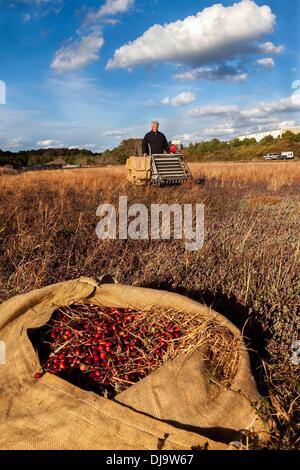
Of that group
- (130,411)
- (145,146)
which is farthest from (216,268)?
(145,146)

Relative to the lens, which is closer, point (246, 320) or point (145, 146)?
point (246, 320)

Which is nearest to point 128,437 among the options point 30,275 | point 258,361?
point 258,361

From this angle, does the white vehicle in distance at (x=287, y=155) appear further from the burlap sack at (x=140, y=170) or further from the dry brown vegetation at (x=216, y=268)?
the dry brown vegetation at (x=216, y=268)

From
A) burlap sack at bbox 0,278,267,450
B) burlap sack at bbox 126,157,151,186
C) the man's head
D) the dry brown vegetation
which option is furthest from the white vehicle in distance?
Result: burlap sack at bbox 0,278,267,450

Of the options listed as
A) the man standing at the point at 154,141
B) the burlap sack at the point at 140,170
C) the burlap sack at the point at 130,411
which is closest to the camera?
the burlap sack at the point at 130,411

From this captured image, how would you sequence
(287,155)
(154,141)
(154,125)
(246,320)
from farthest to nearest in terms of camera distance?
(287,155) < (154,141) < (154,125) < (246,320)

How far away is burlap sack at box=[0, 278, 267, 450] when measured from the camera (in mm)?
Result: 1540

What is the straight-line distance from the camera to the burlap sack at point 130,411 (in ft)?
5.05

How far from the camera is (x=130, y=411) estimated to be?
5.26ft

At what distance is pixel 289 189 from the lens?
10930 millimetres

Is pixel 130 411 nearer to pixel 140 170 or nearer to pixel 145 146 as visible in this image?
pixel 140 170

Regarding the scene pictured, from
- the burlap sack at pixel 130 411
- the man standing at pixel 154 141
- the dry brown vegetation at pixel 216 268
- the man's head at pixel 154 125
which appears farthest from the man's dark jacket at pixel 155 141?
the burlap sack at pixel 130 411

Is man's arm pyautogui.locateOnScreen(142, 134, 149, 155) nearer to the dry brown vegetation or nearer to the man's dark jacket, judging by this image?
the man's dark jacket
